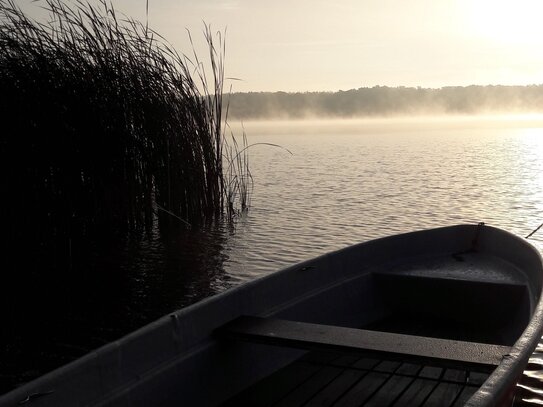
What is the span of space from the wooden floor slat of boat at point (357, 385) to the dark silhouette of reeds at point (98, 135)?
3369 millimetres

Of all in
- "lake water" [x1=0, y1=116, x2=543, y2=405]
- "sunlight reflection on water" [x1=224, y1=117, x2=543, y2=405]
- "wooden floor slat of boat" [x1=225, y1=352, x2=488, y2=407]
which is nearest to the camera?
"wooden floor slat of boat" [x1=225, y1=352, x2=488, y2=407]

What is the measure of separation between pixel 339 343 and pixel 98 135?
458cm

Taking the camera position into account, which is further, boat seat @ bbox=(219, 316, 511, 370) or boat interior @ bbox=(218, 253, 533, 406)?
boat interior @ bbox=(218, 253, 533, 406)

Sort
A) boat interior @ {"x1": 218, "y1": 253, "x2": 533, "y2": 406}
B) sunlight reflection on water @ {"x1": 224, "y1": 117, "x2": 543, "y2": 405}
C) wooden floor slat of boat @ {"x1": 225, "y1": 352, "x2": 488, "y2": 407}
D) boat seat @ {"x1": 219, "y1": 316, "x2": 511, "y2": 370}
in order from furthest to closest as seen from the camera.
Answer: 1. sunlight reflection on water @ {"x1": 224, "y1": 117, "x2": 543, "y2": 405}
2. wooden floor slat of boat @ {"x1": 225, "y1": 352, "x2": 488, "y2": 407}
3. boat interior @ {"x1": 218, "y1": 253, "x2": 533, "y2": 406}
4. boat seat @ {"x1": 219, "y1": 316, "x2": 511, "y2": 370}

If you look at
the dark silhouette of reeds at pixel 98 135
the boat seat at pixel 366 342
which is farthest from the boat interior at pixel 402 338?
the dark silhouette of reeds at pixel 98 135

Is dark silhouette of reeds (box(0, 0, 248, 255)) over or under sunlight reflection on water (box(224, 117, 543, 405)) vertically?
over

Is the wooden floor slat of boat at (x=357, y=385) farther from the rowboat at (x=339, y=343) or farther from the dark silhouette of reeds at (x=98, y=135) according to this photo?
the dark silhouette of reeds at (x=98, y=135)

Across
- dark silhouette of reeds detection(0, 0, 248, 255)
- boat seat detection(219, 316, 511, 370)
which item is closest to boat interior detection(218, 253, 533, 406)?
boat seat detection(219, 316, 511, 370)

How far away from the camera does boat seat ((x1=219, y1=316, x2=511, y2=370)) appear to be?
3.12m

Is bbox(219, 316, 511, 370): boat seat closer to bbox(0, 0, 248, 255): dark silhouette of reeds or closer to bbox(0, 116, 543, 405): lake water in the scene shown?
bbox(0, 116, 543, 405): lake water

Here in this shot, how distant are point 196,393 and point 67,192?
3.91 meters

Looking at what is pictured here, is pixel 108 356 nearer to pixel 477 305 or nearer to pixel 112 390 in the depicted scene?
pixel 112 390

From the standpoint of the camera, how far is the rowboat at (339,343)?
287 cm

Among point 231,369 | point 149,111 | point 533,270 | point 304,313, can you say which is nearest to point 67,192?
point 149,111
